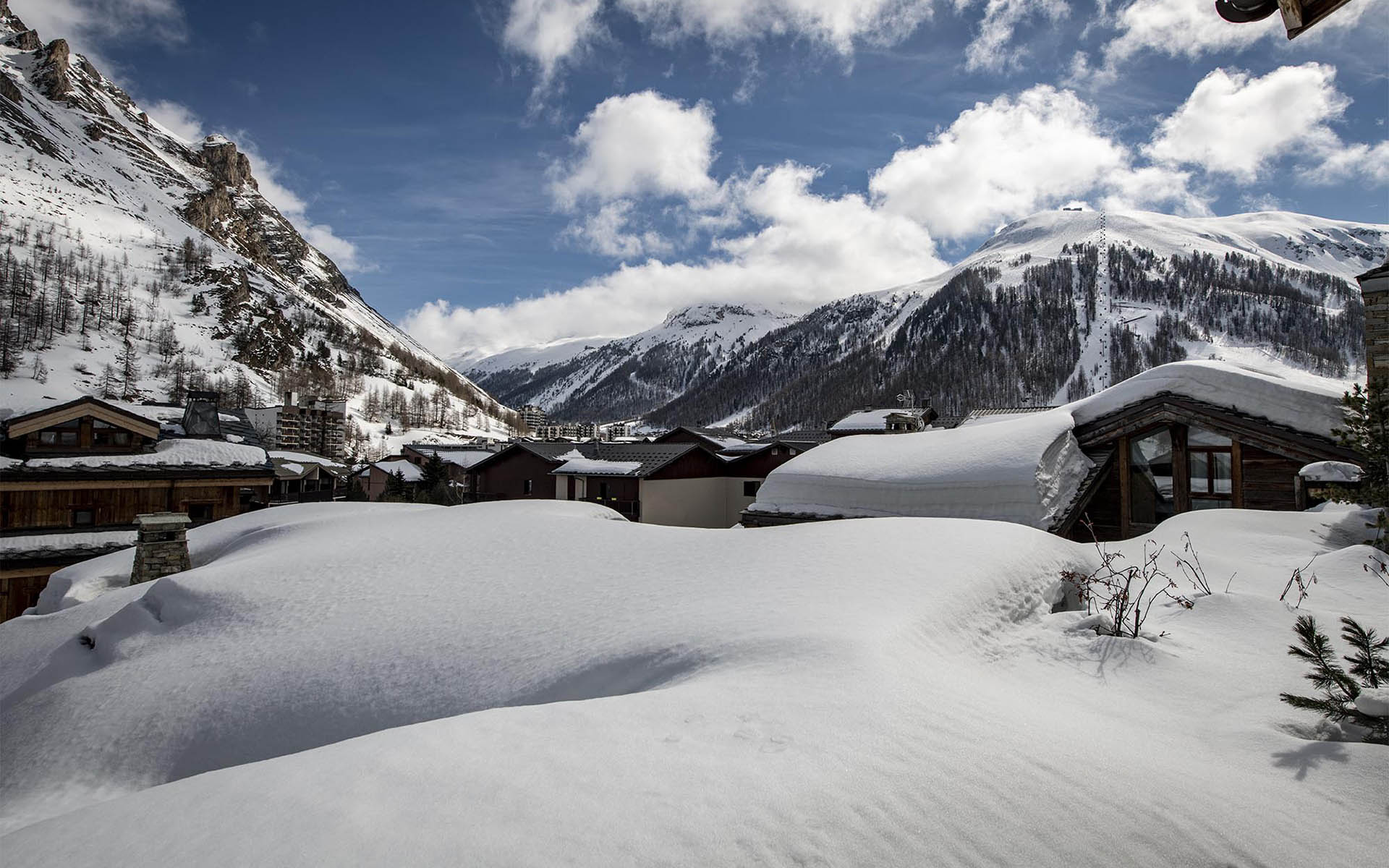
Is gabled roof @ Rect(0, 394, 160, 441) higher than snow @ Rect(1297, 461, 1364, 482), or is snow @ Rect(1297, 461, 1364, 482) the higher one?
gabled roof @ Rect(0, 394, 160, 441)

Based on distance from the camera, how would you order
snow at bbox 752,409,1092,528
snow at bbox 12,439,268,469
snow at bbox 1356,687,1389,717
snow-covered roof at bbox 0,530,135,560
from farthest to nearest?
snow at bbox 12,439,268,469 < snow-covered roof at bbox 0,530,135,560 < snow at bbox 752,409,1092,528 < snow at bbox 1356,687,1389,717

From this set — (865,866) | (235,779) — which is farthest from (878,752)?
(235,779)

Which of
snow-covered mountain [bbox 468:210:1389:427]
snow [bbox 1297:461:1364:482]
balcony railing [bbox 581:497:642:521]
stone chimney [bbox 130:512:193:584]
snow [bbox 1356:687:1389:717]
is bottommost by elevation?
balcony railing [bbox 581:497:642:521]

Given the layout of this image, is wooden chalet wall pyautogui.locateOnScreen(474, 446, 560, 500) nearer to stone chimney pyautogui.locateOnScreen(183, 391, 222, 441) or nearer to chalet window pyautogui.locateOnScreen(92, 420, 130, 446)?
stone chimney pyautogui.locateOnScreen(183, 391, 222, 441)

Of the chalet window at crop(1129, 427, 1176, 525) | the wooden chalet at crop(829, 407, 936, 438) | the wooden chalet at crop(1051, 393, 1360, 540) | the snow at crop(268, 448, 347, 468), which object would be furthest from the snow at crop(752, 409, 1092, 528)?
the snow at crop(268, 448, 347, 468)

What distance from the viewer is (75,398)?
2041cm

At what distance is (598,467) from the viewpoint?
3497 centimetres

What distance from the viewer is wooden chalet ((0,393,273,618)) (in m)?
18.3

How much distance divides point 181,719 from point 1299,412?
1918 centimetres

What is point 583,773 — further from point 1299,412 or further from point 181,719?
point 1299,412

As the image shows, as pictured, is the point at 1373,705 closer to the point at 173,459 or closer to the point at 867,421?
the point at 173,459

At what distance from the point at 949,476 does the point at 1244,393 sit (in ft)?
20.8

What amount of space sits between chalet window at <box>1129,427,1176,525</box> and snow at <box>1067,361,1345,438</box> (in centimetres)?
102

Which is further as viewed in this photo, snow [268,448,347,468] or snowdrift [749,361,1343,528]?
snow [268,448,347,468]
